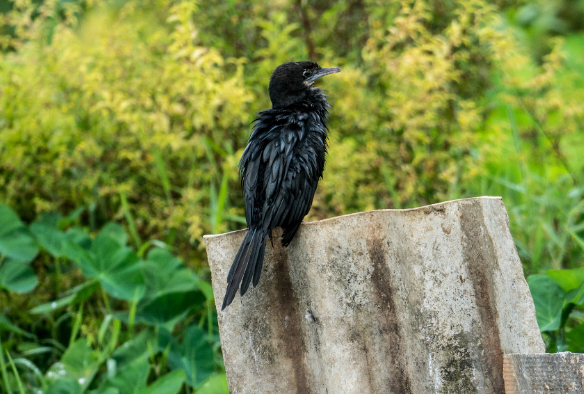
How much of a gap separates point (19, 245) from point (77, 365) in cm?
94

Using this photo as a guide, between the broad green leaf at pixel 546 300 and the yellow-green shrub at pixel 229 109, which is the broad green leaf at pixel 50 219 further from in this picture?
the broad green leaf at pixel 546 300

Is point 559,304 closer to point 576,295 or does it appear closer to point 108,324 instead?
point 576,295

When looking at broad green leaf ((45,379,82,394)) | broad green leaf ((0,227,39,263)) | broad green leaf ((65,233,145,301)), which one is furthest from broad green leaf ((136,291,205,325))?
broad green leaf ((0,227,39,263))

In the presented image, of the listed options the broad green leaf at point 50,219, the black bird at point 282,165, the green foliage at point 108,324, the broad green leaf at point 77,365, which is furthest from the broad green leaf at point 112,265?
the black bird at point 282,165

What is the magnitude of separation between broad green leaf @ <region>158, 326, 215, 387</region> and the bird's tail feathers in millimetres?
1302

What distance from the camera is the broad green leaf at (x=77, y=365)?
278cm

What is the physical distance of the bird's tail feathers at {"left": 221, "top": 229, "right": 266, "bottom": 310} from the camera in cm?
167

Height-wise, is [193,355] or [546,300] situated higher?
[546,300]

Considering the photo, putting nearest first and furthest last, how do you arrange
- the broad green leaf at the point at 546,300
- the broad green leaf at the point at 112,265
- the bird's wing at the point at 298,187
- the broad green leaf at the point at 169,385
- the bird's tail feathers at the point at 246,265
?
1. the bird's tail feathers at the point at 246,265
2. the bird's wing at the point at 298,187
3. the broad green leaf at the point at 546,300
4. the broad green leaf at the point at 169,385
5. the broad green leaf at the point at 112,265

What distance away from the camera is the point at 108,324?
3225 mm

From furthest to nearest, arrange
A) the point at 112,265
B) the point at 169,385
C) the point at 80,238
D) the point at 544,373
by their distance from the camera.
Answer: the point at 80,238, the point at 112,265, the point at 169,385, the point at 544,373

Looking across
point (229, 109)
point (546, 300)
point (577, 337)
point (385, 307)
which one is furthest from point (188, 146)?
point (577, 337)

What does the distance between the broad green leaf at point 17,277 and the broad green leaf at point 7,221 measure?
206mm

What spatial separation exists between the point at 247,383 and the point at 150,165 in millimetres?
2278
